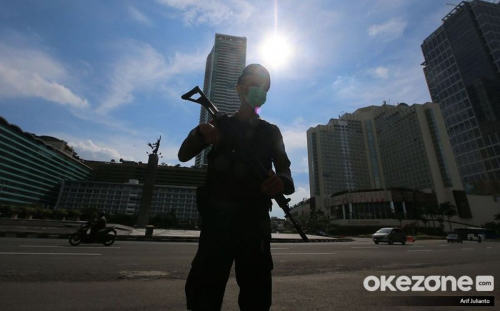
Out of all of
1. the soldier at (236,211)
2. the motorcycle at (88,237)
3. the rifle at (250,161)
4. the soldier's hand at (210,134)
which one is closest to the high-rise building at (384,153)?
the motorcycle at (88,237)

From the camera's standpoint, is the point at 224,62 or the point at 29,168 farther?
the point at 224,62

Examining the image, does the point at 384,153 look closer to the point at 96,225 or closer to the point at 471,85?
the point at 471,85

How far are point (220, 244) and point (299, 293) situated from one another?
276cm

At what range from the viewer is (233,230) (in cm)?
131

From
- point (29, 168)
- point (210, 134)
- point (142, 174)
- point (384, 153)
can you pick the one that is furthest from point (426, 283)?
point (142, 174)

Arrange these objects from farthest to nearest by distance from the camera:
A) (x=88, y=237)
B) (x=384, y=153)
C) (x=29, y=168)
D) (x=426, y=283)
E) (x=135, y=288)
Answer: (x=384, y=153)
(x=29, y=168)
(x=88, y=237)
(x=426, y=283)
(x=135, y=288)

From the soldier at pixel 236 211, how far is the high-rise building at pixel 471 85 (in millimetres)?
107910

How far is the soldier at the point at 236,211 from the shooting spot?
4.08ft

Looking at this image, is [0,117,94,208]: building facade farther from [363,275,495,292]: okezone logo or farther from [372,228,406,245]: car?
[363,275,495,292]: okezone logo

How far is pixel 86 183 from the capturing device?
88562 mm

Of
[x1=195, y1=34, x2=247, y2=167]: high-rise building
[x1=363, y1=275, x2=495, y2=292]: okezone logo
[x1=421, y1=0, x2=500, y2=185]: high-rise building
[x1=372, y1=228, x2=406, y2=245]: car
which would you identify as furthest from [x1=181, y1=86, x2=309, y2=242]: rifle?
[x1=421, y1=0, x2=500, y2=185]: high-rise building

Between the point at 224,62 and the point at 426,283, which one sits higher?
the point at 224,62

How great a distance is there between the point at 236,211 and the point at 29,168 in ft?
376

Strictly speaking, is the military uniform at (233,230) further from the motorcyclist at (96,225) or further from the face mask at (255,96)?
the motorcyclist at (96,225)
